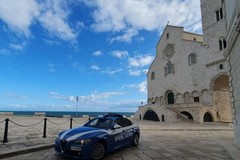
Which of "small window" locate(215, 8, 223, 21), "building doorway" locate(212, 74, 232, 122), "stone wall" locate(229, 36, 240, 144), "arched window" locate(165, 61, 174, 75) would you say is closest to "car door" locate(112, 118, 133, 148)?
Result: "stone wall" locate(229, 36, 240, 144)

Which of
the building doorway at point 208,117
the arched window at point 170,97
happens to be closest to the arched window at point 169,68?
the arched window at point 170,97

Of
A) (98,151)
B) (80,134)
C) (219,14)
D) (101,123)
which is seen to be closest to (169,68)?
(219,14)

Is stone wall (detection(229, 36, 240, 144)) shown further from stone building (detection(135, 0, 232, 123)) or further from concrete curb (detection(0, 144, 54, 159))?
Result: stone building (detection(135, 0, 232, 123))

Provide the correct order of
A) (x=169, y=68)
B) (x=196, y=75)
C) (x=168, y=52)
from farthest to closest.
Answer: (x=168, y=52), (x=169, y=68), (x=196, y=75)

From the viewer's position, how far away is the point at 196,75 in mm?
31859

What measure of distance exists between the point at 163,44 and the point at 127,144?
110 ft

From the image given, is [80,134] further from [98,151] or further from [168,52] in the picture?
[168,52]

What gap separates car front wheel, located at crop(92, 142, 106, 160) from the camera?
22.5 feet

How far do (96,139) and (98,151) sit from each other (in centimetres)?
43

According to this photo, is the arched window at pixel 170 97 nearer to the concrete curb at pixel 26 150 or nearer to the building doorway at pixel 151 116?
the building doorway at pixel 151 116

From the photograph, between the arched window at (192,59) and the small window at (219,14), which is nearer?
the small window at (219,14)

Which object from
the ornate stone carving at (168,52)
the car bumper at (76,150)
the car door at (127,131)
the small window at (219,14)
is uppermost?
the small window at (219,14)

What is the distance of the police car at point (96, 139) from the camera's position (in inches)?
263

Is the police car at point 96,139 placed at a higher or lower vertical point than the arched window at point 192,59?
lower
